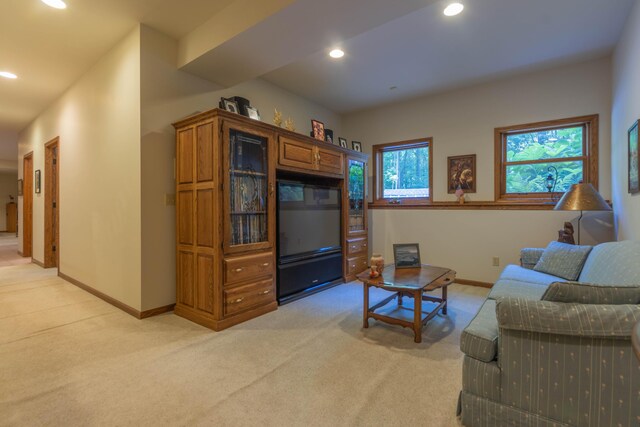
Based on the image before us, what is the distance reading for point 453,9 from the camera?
101 inches

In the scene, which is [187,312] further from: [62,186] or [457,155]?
[457,155]

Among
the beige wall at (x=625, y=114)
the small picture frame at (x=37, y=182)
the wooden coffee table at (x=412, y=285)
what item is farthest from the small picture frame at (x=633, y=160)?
the small picture frame at (x=37, y=182)

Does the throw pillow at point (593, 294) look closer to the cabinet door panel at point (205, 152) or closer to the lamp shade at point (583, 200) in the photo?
the lamp shade at point (583, 200)

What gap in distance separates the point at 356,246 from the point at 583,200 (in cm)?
265

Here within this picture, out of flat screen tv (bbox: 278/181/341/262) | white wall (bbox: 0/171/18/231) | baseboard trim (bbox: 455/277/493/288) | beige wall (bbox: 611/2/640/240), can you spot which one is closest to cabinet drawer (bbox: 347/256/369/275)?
flat screen tv (bbox: 278/181/341/262)

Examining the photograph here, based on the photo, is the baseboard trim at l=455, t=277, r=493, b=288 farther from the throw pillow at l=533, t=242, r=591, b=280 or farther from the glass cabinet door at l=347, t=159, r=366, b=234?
the glass cabinet door at l=347, t=159, r=366, b=234

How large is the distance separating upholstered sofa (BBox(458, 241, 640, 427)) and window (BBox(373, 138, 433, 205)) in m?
3.28

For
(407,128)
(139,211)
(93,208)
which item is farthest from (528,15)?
(93,208)

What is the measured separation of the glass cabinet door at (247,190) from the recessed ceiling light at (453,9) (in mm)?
1981

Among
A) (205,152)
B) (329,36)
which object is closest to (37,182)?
(205,152)

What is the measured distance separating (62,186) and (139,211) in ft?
8.40

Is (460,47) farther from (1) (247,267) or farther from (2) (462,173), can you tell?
(1) (247,267)

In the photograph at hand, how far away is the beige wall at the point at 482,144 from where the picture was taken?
3533 millimetres

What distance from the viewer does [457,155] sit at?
4.36 metres
